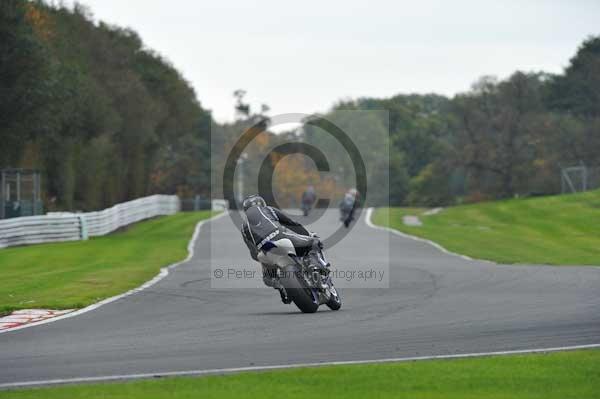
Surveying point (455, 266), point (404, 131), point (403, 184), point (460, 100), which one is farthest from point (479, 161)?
point (455, 266)

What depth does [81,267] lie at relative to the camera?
25.6 metres

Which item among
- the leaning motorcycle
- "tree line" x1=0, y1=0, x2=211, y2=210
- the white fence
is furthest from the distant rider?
the leaning motorcycle

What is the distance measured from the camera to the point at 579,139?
90.7m

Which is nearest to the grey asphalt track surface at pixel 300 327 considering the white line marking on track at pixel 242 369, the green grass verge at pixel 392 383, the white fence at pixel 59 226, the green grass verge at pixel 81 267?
the white line marking on track at pixel 242 369

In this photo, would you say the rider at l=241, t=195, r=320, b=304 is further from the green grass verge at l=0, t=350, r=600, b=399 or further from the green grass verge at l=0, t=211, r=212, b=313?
the green grass verge at l=0, t=350, r=600, b=399

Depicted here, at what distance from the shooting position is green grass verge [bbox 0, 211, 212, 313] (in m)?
17.8

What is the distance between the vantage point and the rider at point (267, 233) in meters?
14.6

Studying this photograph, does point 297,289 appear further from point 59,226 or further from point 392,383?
point 59,226

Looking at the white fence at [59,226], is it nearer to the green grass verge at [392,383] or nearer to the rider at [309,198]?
the rider at [309,198]

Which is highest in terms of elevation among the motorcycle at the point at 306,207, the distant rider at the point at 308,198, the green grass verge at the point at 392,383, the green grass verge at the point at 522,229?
the distant rider at the point at 308,198

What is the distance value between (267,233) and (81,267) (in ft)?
39.0

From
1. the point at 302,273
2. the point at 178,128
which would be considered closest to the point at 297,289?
the point at 302,273

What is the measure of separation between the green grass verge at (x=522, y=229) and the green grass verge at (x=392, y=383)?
56.5 ft

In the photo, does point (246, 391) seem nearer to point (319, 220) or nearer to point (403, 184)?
point (319, 220)
